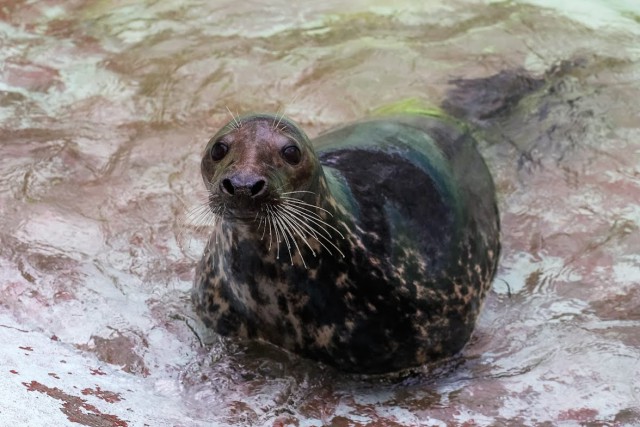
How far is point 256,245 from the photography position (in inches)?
164

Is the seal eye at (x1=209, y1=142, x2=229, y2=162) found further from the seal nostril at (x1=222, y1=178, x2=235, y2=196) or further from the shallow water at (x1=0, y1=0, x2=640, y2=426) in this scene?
the shallow water at (x1=0, y1=0, x2=640, y2=426)

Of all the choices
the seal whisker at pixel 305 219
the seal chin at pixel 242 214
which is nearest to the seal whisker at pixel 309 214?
the seal whisker at pixel 305 219

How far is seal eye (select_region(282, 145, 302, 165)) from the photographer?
3.87 metres

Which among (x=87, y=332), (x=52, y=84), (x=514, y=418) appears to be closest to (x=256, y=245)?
(x=87, y=332)

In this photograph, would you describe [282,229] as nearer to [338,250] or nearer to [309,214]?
[309,214]

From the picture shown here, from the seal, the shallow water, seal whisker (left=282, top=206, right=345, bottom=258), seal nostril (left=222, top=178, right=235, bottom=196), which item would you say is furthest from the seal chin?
the shallow water

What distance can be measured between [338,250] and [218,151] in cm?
70

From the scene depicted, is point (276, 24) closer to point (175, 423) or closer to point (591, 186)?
point (591, 186)

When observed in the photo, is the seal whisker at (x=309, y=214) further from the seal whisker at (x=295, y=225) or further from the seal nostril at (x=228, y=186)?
the seal nostril at (x=228, y=186)

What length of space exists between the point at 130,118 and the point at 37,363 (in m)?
3.66

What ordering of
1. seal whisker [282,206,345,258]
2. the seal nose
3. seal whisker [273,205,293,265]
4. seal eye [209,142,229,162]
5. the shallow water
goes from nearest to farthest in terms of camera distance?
the seal nose, seal whisker [273,205,293,265], seal eye [209,142,229,162], seal whisker [282,206,345,258], the shallow water

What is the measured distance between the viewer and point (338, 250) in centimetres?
419

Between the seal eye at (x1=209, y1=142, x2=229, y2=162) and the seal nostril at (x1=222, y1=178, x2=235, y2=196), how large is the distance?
0.95 feet

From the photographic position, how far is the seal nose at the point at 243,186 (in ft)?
11.8
